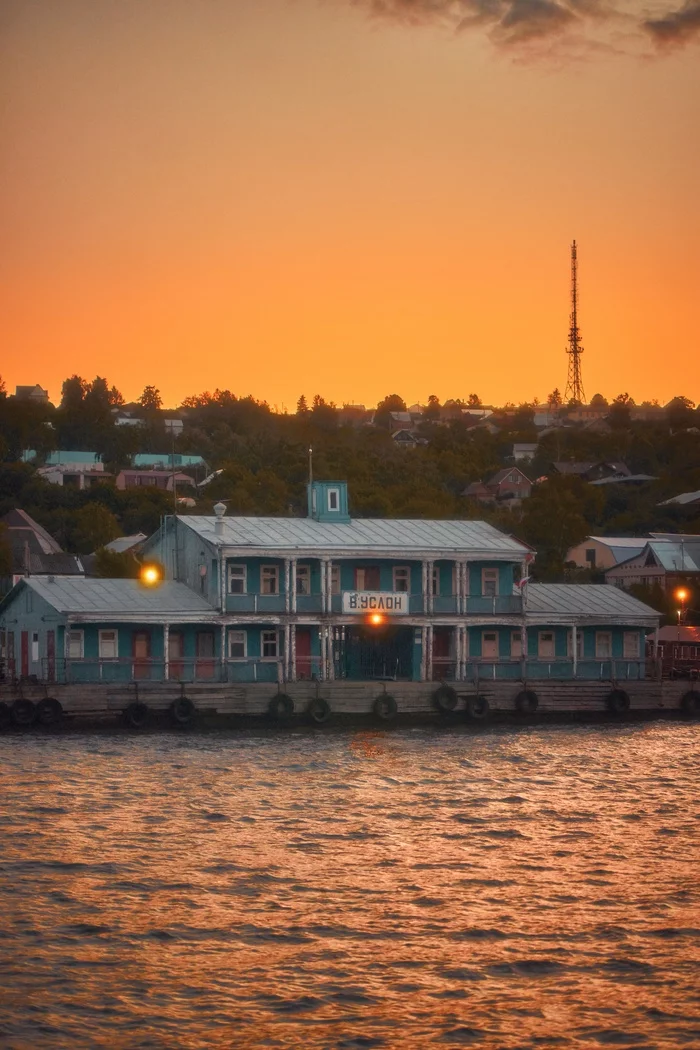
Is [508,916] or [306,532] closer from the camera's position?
[508,916]

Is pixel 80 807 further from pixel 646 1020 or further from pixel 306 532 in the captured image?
pixel 306 532

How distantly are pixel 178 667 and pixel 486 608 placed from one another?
13.0m

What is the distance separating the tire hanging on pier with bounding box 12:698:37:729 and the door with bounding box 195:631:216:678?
8.99m

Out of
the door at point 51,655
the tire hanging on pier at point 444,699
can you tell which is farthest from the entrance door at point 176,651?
the tire hanging on pier at point 444,699

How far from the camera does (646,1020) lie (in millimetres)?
20891

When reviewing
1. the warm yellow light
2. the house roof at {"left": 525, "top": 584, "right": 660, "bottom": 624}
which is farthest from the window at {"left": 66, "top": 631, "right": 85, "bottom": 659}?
the house roof at {"left": 525, "top": 584, "right": 660, "bottom": 624}

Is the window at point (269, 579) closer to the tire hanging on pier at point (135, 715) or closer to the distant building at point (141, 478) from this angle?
the tire hanging on pier at point (135, 715)

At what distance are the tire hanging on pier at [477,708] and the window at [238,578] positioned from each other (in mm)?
9783

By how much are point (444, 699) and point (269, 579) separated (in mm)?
8688

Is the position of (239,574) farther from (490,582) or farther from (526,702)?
(526,702)

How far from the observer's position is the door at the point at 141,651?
5941cm

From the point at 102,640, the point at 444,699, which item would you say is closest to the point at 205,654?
the point at 102,640

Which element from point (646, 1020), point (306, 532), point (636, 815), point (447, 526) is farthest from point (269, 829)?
point (447, 526)

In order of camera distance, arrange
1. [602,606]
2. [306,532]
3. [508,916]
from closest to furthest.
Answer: [508,916], [306,532], [602,606]
